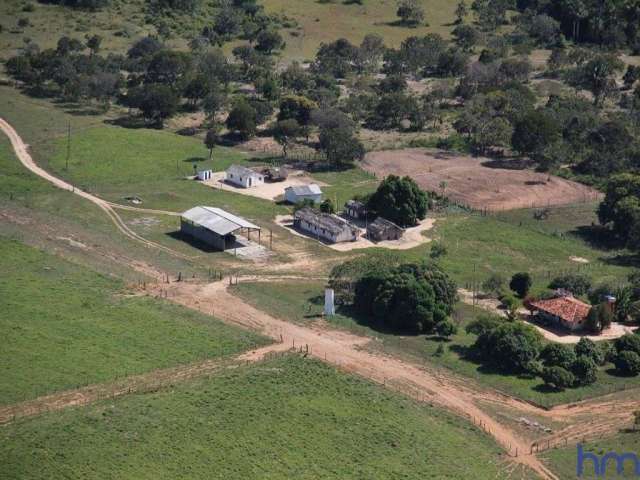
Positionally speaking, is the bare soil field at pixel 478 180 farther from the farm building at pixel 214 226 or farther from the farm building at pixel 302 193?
the farm building at pixel 214 226

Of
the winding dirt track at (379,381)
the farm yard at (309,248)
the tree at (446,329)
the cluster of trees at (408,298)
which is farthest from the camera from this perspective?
the cluster of trees at (408,298)

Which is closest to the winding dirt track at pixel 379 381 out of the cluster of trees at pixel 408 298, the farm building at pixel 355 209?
the cluster of trees at pixel 408 298

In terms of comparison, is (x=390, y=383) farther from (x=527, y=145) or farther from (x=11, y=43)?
(x=11, y=43)

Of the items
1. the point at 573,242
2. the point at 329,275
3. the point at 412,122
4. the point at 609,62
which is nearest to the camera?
the point at 329,275

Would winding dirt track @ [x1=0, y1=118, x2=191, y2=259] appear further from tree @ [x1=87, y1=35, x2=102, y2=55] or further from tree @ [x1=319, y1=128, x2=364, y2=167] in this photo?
tree @ [x1=87, y1=35, x2=102, y2=55]

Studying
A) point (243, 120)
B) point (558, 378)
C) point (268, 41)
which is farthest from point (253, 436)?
point (268, 41)

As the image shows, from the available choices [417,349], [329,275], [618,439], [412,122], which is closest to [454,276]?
[329,275]
